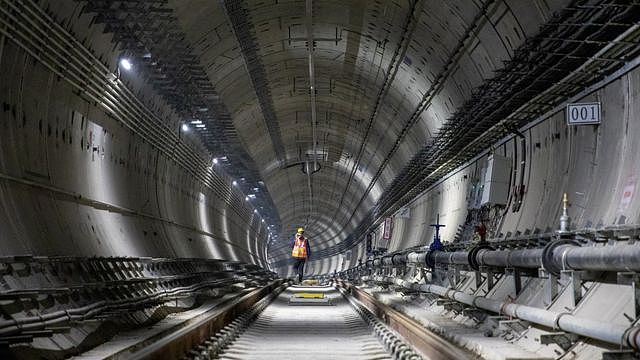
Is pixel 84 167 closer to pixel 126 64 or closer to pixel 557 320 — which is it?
pixel 126 64

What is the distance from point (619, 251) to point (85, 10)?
8.27 metres

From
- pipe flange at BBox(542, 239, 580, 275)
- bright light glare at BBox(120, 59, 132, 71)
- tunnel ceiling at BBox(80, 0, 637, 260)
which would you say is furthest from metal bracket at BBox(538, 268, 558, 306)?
bright light glare at BBox(120, 59, 132, 71)

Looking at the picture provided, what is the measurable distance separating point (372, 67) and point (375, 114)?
16.3 ft

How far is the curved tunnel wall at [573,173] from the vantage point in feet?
34.6

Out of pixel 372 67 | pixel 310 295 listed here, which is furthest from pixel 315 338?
pixel 372 67

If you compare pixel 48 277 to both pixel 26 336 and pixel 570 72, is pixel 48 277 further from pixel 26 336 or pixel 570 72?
pixel 570 72

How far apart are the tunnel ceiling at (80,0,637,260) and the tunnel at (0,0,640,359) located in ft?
0.21

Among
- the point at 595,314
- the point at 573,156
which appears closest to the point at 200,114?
the point at 573,156

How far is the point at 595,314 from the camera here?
9008 mm

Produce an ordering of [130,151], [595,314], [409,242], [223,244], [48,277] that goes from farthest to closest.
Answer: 1. [223,244]
2. [409,242]
3. [130,151]
4. [48,277]
5. [595,314]

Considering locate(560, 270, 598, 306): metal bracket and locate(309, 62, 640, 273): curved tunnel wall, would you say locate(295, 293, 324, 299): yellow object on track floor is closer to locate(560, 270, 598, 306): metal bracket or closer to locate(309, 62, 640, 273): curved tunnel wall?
locate(309, 62, 640, 273): curved tunnel wall

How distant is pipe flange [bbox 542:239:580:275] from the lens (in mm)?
9594

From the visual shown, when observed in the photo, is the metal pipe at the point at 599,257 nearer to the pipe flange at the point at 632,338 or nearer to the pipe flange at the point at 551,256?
the pipe flange at the point at 551,256

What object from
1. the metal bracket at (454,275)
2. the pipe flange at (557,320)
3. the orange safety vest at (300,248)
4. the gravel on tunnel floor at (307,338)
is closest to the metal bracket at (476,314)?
the gravel on tunnel floor at (307,338)
